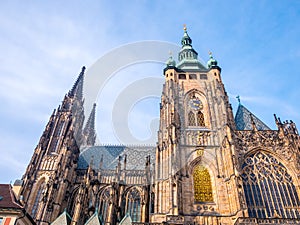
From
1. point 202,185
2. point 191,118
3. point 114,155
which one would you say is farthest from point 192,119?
point 114,155

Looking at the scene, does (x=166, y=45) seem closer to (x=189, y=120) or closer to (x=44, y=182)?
(x=189, y=120)

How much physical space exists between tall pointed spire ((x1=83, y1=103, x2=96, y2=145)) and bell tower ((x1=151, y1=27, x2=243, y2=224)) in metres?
29.9

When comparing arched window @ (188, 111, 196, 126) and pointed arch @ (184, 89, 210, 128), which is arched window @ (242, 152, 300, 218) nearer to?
pointed arch @ (184, 89, 210, 128)

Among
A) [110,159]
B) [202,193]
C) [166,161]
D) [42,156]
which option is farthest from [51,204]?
[202,193]

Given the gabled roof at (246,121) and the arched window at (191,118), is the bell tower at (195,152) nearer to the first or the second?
the arched window at (191,118)

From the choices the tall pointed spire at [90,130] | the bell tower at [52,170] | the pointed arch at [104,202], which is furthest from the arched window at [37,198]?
the tall pointed spire at [90,130]

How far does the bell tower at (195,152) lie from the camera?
21047 millimetres

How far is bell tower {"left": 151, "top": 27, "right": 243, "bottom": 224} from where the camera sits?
21.0 m

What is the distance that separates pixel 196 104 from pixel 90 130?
34.7 meters

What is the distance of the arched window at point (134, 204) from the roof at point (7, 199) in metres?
14.2

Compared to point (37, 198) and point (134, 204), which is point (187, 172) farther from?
point (37, 198)

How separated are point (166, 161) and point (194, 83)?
12.1 meters

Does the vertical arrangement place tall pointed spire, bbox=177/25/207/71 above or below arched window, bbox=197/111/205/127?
above

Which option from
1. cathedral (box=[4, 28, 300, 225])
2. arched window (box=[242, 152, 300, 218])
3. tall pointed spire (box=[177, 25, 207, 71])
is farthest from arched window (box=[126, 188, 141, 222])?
tall pointed spire (box=[177, 25, 207, 71])
